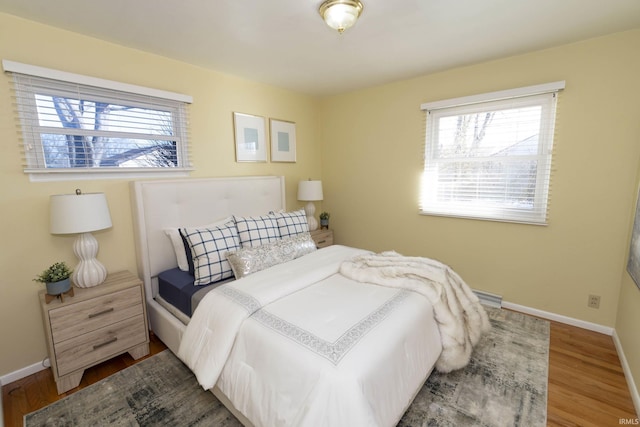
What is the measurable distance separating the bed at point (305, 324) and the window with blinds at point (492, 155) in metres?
1.21

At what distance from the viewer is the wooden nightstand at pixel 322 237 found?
3.62 metres

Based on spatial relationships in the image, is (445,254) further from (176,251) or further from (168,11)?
(168,11)

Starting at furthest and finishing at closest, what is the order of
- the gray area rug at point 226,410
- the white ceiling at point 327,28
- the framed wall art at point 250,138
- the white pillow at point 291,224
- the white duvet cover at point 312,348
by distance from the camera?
the framed wall art at point 250,138 → the white pillow at point 291,224 → the white ceiling at point 327,28 → the gray area rug at point 226,410 → the white duvet cover at point 312,348

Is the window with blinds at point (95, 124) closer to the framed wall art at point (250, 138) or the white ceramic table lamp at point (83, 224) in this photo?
the white ceramic table lamp at point (83, 224)

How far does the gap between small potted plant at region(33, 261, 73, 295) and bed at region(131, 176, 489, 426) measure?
1.84 ft

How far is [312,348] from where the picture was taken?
1.30m

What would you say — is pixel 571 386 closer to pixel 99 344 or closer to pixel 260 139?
pixel 99 344

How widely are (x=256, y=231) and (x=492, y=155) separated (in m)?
2.40

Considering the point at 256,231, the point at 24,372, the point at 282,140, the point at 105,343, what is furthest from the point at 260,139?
the point at 24,372

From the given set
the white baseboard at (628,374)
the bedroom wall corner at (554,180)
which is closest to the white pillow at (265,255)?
the bedroom wall corner at (554,180)

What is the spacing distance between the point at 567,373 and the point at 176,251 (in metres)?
3.09

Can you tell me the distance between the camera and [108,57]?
2.24m

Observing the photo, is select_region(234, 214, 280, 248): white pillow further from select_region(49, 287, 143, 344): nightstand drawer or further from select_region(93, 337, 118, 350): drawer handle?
select_region(93, 337, 118, 350): drawer handle

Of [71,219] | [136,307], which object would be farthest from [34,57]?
[136,307]
